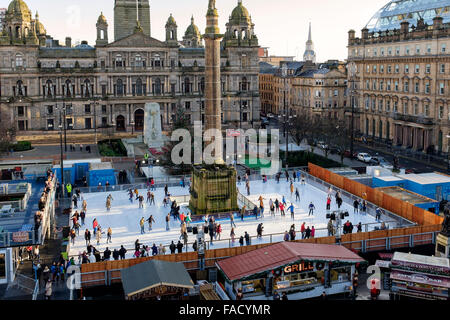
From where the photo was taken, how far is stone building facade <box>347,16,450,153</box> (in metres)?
66.6

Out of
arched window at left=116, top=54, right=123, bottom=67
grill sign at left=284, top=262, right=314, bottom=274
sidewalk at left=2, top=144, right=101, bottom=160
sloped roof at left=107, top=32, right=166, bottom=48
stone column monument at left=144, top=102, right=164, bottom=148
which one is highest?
sloped roof at left=107, top=32, right=166, bottom=48

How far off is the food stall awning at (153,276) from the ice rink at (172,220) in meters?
5.01

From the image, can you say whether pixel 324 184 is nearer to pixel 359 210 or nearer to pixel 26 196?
pixel 359 210

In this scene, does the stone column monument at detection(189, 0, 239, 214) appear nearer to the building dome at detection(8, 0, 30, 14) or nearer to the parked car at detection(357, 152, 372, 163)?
the parked car at detection(357, 152, 372, 163)

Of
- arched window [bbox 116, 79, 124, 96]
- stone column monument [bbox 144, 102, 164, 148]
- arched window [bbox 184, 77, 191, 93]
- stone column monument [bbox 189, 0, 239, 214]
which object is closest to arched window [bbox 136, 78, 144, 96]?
arched window [bbox 116, 79, 124, 96]

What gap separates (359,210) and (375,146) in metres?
35.8

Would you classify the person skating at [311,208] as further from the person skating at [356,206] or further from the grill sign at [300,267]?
the grill sign at [300,267]

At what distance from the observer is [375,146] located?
7438cm

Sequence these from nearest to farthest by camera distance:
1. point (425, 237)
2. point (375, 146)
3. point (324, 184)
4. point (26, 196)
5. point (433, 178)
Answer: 1. point (425, 237)
2. point (26, 196)
3. point (433, 178)
4. point (324, 184)
5. point (375, 146)

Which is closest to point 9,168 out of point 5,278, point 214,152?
point 214,152

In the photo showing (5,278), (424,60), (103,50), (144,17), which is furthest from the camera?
(144,17)

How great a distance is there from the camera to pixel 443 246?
29531 millimetres

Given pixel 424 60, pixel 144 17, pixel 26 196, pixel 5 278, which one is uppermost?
pixel 144 17

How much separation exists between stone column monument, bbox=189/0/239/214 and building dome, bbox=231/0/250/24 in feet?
168
